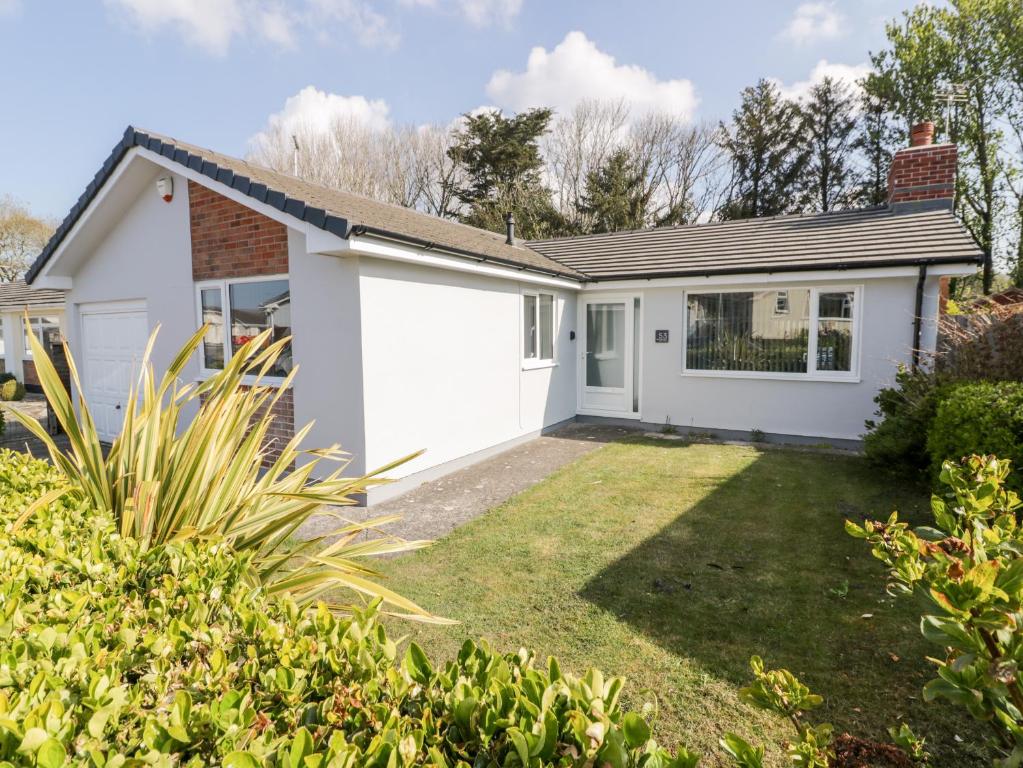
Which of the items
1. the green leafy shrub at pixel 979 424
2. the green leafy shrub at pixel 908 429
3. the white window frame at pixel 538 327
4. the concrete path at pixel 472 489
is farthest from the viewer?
the white window frame at pixel 538 327

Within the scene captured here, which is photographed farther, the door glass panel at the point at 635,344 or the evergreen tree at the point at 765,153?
the evergreen tree at the point at 765,153

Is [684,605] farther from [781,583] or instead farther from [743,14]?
[743,14]

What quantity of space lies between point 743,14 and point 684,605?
41.2 feet

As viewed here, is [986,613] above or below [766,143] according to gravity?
below

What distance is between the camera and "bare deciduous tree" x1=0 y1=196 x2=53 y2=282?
103ft

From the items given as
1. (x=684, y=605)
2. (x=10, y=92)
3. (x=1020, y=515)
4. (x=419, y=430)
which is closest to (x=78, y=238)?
(x=10, y=92)

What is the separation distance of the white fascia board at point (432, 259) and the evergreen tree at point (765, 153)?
77.6 ft

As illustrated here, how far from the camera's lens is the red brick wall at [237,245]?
7699mm

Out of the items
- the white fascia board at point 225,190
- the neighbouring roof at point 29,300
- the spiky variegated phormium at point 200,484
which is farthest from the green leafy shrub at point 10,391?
the spiky variegated phormium at point 200,484

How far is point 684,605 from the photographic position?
4.39 metres

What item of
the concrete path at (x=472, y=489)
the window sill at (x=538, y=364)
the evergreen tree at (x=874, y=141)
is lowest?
the concrete path at (x=472, y=489)

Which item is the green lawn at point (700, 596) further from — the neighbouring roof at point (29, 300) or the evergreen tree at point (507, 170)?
the evergreen tree at point (507, 170)

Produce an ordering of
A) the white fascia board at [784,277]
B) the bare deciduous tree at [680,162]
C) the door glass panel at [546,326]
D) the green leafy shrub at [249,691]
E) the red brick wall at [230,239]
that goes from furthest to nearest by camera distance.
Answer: the bare deciduous tree at [680,162]
the door glass panel at [546,326]
the white fascia board at [784,277]
the red brick wall at [230,239]
the green leafy shrub at [249,691]

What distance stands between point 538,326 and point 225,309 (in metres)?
5.55
